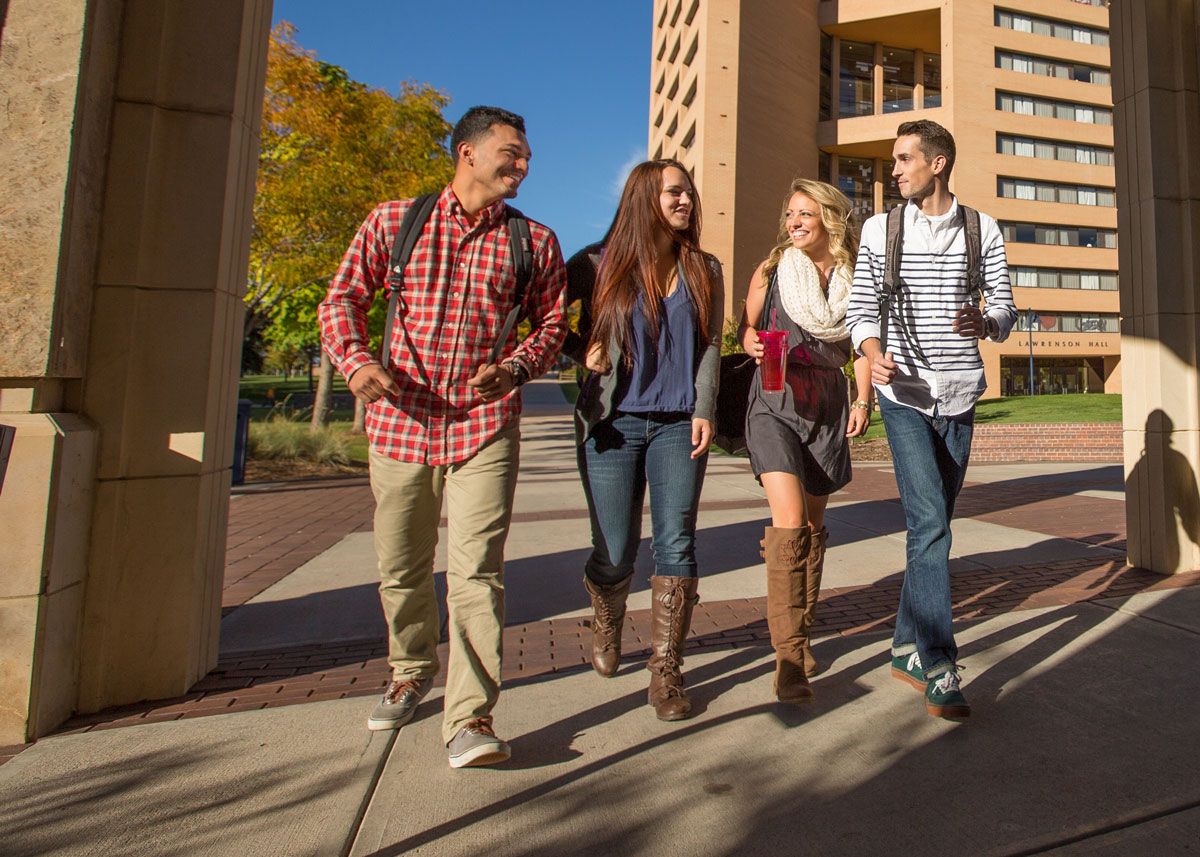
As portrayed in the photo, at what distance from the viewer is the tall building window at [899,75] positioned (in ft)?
143

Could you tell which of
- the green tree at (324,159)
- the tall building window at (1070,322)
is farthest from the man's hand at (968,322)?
the tall building window at (1070,322)

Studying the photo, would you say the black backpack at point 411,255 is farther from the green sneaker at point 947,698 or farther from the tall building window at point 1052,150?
the tall building window at point 1052,150

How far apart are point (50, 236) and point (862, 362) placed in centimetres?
309

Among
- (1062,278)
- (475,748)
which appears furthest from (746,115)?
(475,748)

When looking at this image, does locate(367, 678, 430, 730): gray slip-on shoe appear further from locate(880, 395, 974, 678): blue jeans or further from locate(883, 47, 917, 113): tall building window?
locate(883, 47, 917, 113): tall building window

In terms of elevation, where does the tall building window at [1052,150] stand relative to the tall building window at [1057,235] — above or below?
above

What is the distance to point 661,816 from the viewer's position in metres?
2.04

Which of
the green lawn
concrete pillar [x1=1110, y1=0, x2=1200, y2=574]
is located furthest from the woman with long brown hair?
the green lawn

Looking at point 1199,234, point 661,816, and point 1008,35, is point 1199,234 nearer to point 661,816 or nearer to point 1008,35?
point 661,816

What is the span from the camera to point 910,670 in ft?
9.57

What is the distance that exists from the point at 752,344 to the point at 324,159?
1383 cm

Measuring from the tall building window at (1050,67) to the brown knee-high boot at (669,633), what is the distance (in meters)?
48.1

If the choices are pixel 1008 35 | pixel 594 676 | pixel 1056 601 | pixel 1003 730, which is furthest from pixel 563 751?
pixel 1008 35

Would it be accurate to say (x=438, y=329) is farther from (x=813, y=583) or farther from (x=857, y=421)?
(x=813, y=583)
